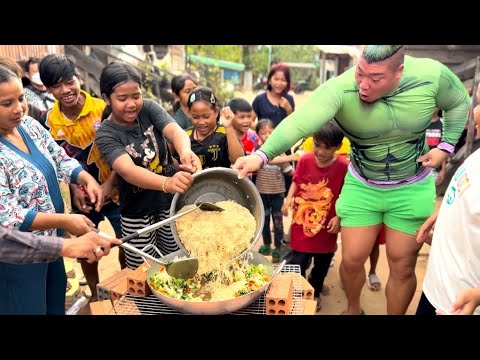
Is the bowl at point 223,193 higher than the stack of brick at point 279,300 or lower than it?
higher

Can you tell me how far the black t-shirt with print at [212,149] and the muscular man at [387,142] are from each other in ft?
2.26

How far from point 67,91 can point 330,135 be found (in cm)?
220

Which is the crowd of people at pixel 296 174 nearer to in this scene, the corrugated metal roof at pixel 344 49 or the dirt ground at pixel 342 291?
the dirt ground at pixel 342 291

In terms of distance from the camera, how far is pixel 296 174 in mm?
3791

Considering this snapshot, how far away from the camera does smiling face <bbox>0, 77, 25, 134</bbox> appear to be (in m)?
2.17

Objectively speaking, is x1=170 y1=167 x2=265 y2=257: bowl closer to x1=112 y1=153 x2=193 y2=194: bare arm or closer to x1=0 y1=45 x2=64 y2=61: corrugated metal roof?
x1=112 y1=153 x2=193 y2=194: bare arm

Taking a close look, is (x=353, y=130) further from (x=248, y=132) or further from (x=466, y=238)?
(x=248, y=132)

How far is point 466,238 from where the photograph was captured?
1.91 meters

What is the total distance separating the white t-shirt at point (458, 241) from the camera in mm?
1866

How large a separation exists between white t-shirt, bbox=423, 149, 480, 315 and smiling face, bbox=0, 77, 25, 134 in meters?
2.37

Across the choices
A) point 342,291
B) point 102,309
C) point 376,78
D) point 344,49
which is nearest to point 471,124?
point 342,291

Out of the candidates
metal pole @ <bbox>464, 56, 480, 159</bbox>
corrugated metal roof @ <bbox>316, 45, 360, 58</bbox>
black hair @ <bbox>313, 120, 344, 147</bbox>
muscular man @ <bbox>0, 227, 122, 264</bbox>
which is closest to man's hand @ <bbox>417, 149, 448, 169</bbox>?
black hair @ <bbox>313, 120, 344, 147</bbox>

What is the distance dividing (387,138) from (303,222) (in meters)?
1.21

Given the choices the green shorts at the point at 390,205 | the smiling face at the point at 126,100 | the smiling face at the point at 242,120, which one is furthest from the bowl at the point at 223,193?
the smiling face at the point at 242,120
